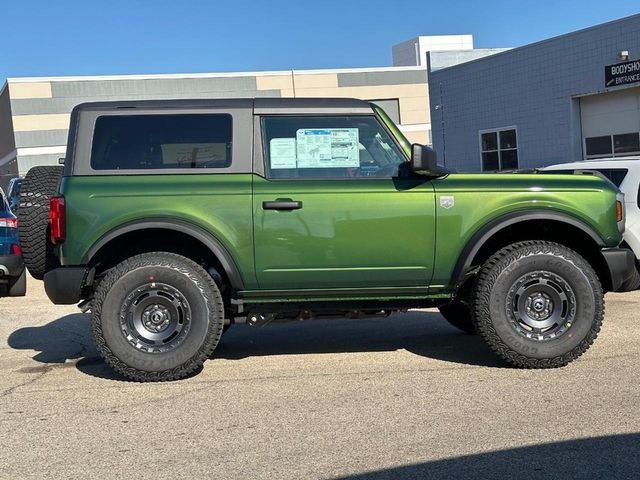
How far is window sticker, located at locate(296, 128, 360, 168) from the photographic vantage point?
558 centimetres

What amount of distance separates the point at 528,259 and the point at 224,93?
48.6 metres

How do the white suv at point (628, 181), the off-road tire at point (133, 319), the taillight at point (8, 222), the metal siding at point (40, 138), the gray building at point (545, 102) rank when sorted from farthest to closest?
the metal siding at point (40, 138) → the gray building at point (545, 102) → the taillight at point (8, 222) → the white suv at point (628, 181) → the off-road tire at point (133, 319)

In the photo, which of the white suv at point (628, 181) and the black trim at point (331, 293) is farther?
the white suv at point (628, 181)

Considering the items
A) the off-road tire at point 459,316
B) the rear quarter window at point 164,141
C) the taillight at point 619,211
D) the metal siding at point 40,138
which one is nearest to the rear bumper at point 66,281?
the rear quarter window at point 164,141

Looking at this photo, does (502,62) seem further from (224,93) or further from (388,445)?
(224,93)

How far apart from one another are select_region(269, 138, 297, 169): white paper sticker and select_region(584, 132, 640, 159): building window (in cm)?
1551

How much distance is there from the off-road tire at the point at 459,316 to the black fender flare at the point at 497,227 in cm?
133

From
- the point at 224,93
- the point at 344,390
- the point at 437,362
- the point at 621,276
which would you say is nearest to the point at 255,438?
the point at 344,390

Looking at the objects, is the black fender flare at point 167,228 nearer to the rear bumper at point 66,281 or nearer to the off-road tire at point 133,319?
the rear bumper at point 66,281

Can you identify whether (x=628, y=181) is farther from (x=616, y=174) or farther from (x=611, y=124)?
(x=611, y=124)

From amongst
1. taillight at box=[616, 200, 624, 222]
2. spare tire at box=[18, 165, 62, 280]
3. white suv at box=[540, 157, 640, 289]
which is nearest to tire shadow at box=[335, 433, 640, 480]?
taillight at box=[616, 200, 624, 222]

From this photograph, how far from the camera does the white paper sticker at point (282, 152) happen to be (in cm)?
556

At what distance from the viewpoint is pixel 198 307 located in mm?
5391

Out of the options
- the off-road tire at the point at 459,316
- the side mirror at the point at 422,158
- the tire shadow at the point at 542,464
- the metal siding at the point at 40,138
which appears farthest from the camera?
the metal siding at the point at 40,138
